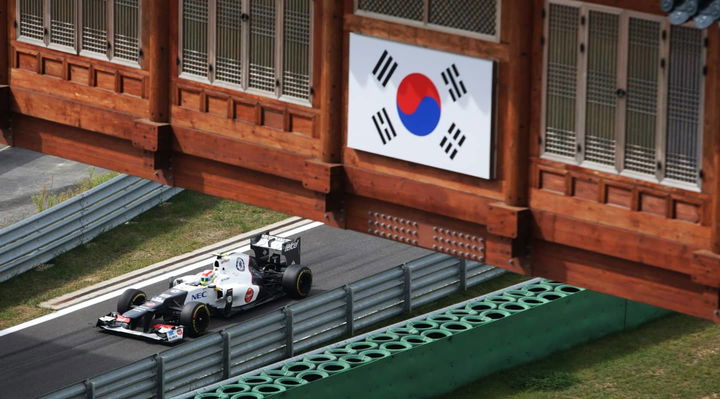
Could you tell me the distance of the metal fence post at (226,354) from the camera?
125 feet

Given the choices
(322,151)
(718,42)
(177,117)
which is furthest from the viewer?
(177,117)

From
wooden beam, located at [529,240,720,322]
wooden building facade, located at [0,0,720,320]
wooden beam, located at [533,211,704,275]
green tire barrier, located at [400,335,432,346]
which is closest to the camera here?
wooden building facade, located at [0,0,720,320]

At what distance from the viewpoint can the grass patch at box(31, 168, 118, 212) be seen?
49188 millimetres

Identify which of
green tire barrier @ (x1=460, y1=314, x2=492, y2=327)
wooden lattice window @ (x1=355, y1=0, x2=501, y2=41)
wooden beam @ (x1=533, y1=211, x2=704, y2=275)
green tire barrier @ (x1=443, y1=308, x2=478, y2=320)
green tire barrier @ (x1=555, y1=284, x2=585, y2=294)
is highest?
wooden lattice window @ (x1=355, y1=0, x2=501, y2=41)

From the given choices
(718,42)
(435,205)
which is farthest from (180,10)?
(718,42)

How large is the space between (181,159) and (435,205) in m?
5.78

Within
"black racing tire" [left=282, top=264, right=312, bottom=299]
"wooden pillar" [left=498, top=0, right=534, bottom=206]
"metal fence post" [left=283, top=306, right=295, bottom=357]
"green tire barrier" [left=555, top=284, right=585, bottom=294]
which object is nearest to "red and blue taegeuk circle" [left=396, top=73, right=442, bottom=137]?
"wooden pillar" [left=498, top=0, right=534, bottom=206]

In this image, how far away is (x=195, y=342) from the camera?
37531mm

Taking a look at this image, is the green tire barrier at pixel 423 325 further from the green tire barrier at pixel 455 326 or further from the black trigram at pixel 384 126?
the black trigram at pixel 384 126

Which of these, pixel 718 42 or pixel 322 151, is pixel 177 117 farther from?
pixel 718 42

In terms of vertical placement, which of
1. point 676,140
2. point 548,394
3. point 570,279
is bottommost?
point 548,394

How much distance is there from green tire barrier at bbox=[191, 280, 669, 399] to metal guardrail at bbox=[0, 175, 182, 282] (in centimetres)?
1108

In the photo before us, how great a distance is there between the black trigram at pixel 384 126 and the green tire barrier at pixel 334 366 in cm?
1035

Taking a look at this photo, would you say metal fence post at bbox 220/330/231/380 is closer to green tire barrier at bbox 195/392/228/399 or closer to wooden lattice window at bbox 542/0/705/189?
green tire barrier at bbox 195/392/228/399
